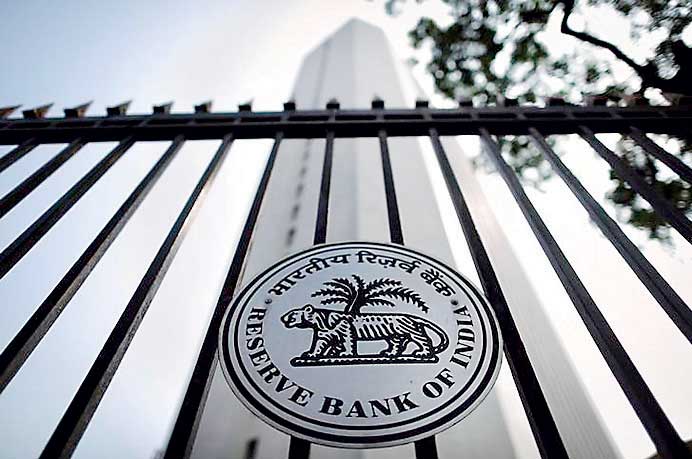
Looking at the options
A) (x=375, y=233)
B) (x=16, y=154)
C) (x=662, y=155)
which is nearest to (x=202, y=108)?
(x=16, y=154)

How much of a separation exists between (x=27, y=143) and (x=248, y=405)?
2191 millimetres

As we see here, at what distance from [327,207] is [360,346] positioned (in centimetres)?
74

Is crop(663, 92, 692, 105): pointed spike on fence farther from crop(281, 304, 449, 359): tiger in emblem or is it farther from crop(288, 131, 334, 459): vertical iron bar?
crop(281, 304, 449, 359): tiger in emblem

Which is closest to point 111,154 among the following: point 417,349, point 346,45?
point 417,349

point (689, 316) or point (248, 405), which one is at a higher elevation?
point (689, 316)

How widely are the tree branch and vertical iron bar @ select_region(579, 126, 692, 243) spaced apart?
865 mm

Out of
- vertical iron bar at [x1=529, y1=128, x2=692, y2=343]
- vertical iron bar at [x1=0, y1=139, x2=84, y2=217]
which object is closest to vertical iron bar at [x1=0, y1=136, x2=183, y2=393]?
vertical iron bar at [x1=0, y1=139, x2=84, y2=217]

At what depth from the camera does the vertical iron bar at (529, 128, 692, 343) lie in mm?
1491

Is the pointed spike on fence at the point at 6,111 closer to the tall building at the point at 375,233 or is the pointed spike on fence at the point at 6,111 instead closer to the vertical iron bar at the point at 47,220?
the vertical iron bar at the point at 47,220

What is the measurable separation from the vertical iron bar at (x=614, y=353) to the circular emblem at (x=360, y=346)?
31 cm

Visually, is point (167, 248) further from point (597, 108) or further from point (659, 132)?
point (659, 132)

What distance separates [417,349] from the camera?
4.58 ft

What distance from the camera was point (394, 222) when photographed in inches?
74.4

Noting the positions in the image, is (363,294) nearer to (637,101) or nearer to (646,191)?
(646,191)
